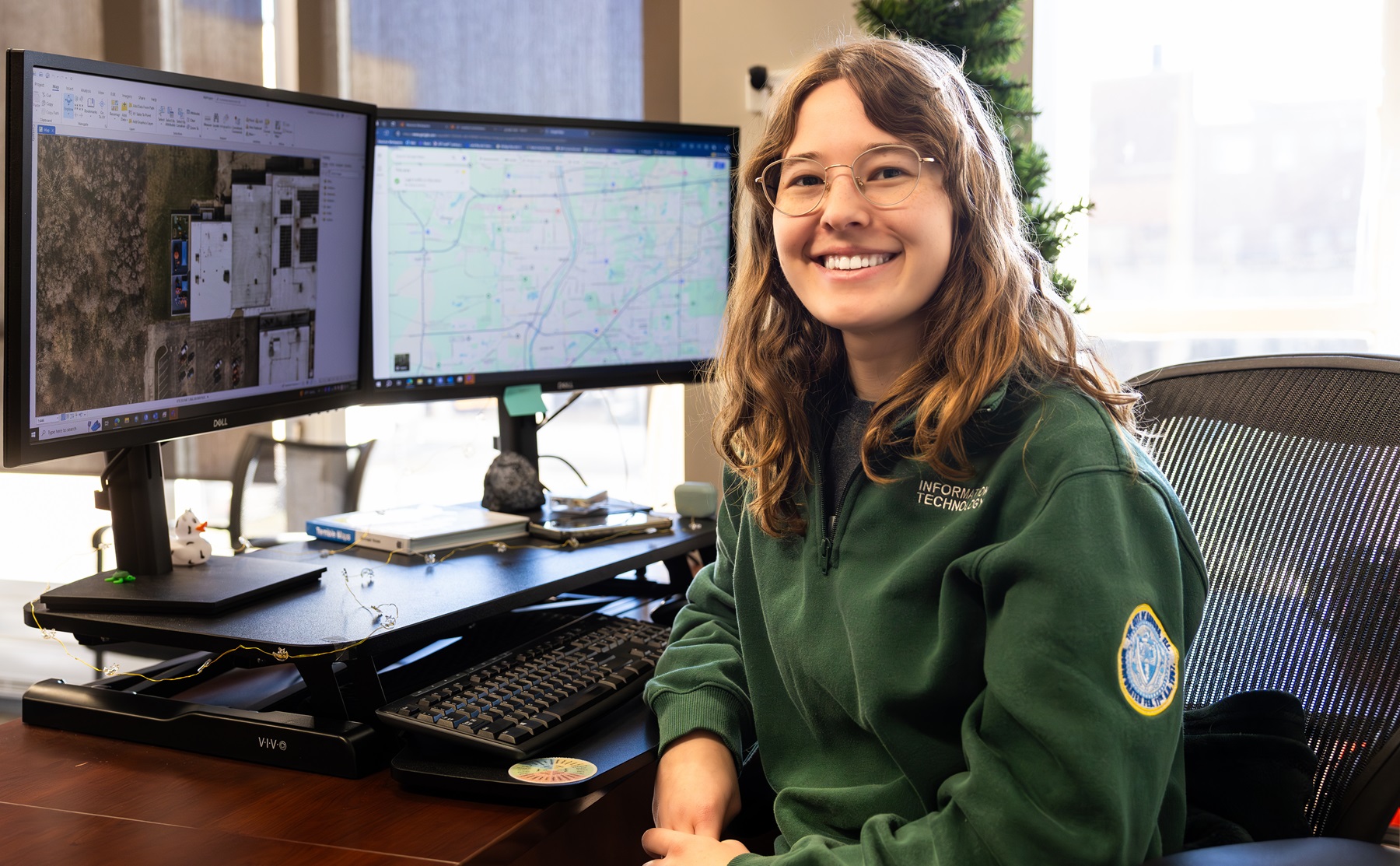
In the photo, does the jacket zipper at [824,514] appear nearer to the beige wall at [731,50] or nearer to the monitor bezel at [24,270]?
the monitor bezel at [24,270]

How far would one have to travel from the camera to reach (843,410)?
1.10m

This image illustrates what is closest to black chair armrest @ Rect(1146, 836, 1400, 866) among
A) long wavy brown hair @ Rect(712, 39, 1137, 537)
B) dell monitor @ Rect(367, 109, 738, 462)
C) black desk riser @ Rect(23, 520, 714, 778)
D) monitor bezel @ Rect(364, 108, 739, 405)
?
long wavy brown hair @ Rect(712, 39, 1137, 537)

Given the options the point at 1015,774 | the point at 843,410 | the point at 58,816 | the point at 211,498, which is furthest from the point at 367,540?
the point at 211,498

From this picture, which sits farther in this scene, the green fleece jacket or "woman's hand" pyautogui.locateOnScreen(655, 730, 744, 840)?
Result: "woman's hand" pyautogui.locateOnScreen(655, 730, 744, 840)

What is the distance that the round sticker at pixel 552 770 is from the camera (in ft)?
3.04

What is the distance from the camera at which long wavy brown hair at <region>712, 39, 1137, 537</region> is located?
93 cm

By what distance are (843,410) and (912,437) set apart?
158 mm

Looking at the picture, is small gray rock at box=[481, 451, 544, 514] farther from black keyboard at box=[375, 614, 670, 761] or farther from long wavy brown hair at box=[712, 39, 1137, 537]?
long wavy brown hair at box=[712, 39, 1137, 537]

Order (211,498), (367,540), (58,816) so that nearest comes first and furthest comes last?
(58,816) → (367,540) → (211,498)

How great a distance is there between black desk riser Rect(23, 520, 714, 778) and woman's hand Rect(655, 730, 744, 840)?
26 centimetres

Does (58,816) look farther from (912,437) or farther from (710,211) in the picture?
(710,211)

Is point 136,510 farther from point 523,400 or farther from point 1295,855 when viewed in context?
point 1295,855

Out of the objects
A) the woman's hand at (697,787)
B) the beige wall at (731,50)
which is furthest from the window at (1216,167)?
the woman's hand at (697,787)

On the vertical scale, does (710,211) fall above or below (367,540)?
above
